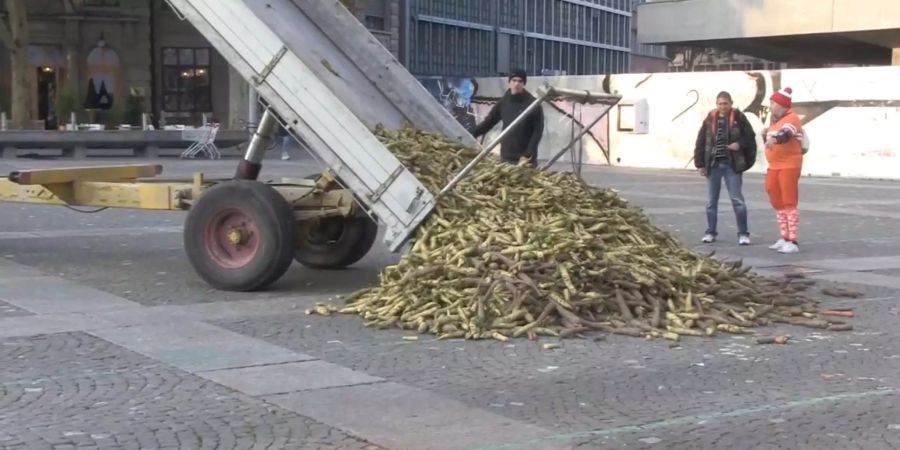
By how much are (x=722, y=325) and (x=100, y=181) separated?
5716 millimetres

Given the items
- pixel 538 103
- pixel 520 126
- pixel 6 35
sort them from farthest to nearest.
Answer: pixel 6 35, pixel 520 126, pixel 538 103

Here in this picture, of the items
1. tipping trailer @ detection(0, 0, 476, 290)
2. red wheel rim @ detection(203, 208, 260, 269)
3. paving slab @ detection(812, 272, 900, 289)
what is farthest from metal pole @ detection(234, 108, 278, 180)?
paving slab @ detection(812, 272, 900, 289)

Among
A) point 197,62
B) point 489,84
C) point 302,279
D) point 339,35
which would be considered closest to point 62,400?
point 302,279

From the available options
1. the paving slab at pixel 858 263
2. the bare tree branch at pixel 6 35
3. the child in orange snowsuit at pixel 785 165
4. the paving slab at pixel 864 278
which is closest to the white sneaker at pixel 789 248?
the child in orange snowsuit at pixel 785 165

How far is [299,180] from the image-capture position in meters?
10.6

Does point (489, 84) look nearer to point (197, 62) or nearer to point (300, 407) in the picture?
point (197, 62)

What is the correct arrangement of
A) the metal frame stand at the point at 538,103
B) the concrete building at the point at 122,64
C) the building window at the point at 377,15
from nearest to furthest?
the metal frame stand at the point at 538,103
the concrete building at the point at 122,64
the building window at the point at 377,15

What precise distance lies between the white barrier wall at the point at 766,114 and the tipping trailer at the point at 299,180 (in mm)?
13461

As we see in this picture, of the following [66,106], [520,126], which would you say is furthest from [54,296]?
[66,106]

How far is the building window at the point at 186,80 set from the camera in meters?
45.8

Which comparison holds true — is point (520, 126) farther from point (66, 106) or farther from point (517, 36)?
point (517, 36)

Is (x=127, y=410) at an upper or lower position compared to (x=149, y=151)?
lower

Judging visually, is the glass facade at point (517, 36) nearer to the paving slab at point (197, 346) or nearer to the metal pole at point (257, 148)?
the metal pole at point (257, 148)

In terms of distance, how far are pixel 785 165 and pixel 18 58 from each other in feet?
96.3
